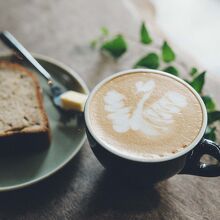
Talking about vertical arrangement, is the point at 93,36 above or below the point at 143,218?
above

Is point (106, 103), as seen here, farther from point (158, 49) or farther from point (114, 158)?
point (158, 49)

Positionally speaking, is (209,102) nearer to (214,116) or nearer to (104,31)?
(214,116)

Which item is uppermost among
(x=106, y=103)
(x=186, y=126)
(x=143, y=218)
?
(x=106, y=103)

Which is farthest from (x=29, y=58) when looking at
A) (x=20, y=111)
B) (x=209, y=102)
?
(x=209, y=102)

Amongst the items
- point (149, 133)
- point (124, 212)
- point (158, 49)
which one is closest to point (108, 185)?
point (124, 212)

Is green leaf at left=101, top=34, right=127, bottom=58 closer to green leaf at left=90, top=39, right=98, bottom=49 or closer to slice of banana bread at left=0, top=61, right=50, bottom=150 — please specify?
green leaf at left=90, top=39, right=98, bottom=49

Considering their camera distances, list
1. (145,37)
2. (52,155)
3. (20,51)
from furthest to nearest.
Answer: (145,37)
(20,51)
(52,155)

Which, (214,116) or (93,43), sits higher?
(93,43)

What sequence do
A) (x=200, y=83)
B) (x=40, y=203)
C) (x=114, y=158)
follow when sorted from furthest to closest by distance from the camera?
1. (x=200, y=83)
2. (x=40, y=203)
3. (x=114, y=158)
